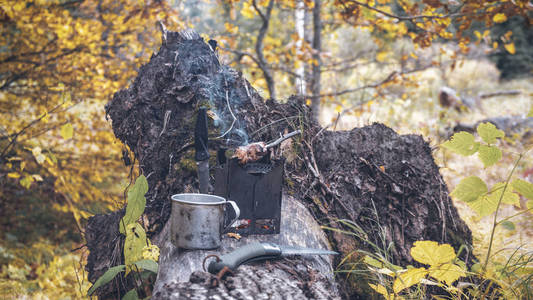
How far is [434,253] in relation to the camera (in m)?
1.69

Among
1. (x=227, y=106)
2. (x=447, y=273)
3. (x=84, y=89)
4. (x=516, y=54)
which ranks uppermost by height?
(x=516, y=54)

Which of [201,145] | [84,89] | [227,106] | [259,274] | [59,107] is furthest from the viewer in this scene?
[84,89]

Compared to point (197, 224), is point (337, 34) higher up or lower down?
higher up

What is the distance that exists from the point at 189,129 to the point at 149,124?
0.33 meters

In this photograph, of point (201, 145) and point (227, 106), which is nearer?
point (201, 145)

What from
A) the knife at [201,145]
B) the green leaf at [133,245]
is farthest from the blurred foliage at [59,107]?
the green leaf at [133,245]

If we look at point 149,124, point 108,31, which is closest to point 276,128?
point 149,124

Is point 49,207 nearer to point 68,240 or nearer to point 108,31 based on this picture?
point 68,240

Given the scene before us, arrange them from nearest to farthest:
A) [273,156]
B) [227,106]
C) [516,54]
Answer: [273,156] < [227,106] < [516,54]

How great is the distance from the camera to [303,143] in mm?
2762

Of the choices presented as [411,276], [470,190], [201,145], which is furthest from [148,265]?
[470,190]

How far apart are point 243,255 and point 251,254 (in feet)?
0.14

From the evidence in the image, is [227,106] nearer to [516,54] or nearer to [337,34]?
[337,34]

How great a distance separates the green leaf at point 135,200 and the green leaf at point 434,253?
1349 millimetres
